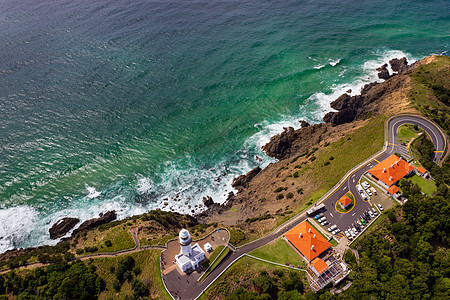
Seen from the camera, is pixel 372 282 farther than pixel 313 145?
No

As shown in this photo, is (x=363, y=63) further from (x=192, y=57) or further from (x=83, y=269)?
(x=83, y=269)

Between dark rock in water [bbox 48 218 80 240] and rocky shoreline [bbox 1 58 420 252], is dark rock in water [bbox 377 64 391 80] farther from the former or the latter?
dark rock in water [bbox 48 218 80 240]

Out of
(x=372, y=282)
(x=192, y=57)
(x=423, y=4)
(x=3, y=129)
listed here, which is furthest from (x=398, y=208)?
(x=423, y=4)

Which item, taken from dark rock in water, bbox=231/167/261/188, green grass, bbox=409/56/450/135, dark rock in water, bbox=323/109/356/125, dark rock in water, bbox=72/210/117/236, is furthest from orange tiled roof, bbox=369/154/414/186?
dark rock in water, bbox=72/210/117/236

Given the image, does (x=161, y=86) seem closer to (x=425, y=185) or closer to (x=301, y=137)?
(x=301, y=137)

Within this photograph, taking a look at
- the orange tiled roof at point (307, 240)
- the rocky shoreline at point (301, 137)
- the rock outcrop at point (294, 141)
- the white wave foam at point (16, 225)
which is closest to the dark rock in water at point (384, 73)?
the rocky shoreline at point (301, 137)

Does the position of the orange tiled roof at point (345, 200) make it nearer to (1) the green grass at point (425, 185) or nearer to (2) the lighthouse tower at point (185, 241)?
(1) the green grass at point (425, 185)
